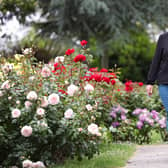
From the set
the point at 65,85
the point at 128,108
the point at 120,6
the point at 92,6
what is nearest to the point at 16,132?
the point at 65,85

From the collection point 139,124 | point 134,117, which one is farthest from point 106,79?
point 134,117

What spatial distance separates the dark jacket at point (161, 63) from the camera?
4.79 m

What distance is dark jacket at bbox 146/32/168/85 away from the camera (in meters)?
4.79

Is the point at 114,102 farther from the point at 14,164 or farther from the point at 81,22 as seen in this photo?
the point at 81,22

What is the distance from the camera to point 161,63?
4906 mm

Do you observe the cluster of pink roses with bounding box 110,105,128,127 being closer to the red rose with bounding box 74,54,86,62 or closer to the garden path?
the garden path

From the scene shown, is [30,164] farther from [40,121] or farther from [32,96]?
[32,96]

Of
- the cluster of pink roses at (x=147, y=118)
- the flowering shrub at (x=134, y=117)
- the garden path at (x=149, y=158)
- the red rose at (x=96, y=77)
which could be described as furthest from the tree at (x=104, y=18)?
the garden path at (x=149, y=158)

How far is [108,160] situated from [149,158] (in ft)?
1.63

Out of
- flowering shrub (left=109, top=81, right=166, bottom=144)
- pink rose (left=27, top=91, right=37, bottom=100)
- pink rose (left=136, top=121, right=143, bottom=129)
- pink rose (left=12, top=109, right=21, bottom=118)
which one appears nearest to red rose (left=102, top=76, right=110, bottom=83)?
flowering shrub (left=109, top=81, right=166, bottom=144)

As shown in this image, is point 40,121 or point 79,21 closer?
point 40,121

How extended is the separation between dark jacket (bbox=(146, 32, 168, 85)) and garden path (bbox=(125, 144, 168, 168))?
2.65ft

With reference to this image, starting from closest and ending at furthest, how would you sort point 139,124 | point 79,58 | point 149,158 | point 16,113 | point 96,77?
point 16,113
point 149,158
point 79,58
point 96,77
point 139,124

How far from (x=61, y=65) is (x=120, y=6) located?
13.8 m
